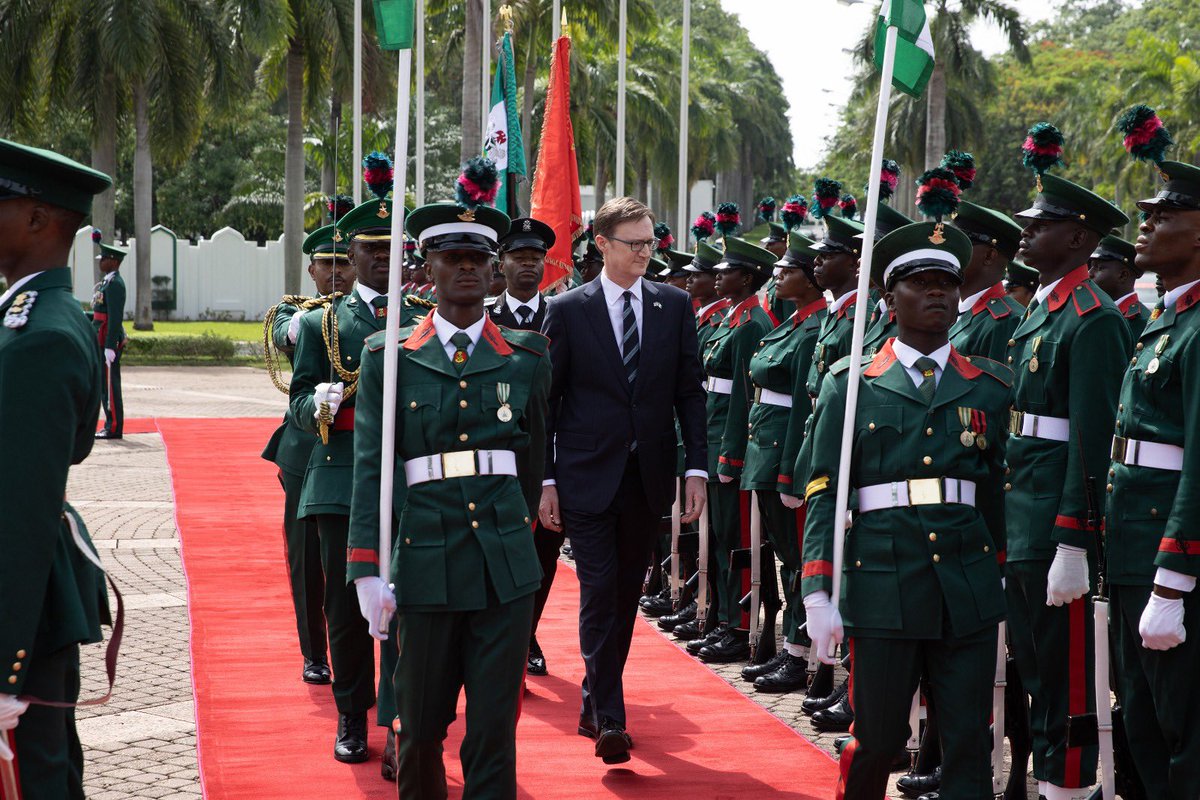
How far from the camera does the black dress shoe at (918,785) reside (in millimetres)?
5738

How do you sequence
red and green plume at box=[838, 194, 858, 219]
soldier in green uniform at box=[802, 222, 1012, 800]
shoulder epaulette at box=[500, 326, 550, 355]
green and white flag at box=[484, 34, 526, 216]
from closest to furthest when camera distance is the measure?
soldier in green uniform at box=[802, 222, 1012, 800], shoulder epaulette at box=[500, 326, 550, 355], red and green plume at box=[838, 194, 858, 219], green and white flag at box=[484, 34, 526, 216]

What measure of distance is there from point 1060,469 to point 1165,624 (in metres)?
1.05

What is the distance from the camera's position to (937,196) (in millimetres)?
5059

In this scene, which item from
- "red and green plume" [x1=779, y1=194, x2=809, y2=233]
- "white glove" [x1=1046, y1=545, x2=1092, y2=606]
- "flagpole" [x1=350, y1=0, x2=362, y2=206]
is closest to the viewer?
"white glove" [x1=1046, y1=545, x2=1092, y2=606]

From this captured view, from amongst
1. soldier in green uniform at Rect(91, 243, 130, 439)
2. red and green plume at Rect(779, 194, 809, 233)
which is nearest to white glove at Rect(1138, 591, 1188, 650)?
red and green plume at Rect(779, 194, 809, 233)

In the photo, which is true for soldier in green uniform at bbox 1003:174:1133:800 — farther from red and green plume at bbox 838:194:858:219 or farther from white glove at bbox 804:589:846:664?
red and green plume at bbox 838:194:858:219

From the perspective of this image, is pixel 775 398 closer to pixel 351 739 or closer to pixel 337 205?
pixel 337 205

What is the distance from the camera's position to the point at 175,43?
33.7 meters

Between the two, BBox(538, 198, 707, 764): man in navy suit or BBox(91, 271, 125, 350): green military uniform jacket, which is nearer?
BBox(538, 198, 707, 764): man in navy suit

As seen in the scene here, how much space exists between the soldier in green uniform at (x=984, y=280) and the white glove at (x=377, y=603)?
2.97m

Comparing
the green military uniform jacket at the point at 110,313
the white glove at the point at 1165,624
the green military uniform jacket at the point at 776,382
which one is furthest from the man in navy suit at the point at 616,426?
the green military uniform jacket at the point at 110,313

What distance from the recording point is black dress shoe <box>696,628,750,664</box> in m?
8.01

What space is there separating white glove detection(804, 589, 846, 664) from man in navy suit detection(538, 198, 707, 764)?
65.1 inches

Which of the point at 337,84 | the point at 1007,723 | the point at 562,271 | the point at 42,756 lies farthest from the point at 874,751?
the point at 337,84
